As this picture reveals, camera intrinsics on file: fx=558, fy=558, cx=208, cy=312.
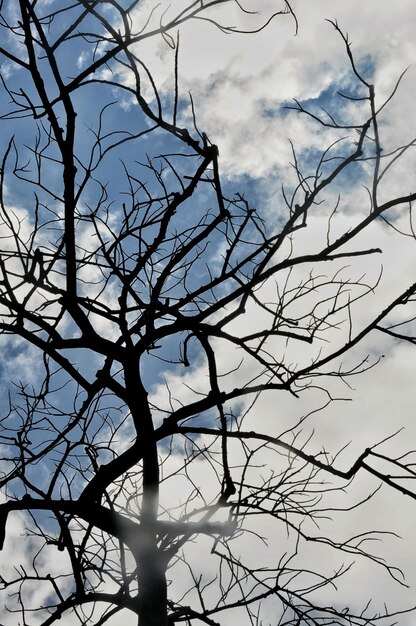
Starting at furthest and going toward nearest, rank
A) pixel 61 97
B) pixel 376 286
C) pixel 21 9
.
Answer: pixel 376 286, pixel 61 97, pixel 21 9

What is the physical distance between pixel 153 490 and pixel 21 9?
8.45 ft

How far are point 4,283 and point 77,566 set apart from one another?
1858mm

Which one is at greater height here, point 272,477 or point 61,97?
point 61,97

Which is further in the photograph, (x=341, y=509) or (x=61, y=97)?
(x=341, y=509)

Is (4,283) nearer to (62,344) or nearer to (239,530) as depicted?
(62,344)

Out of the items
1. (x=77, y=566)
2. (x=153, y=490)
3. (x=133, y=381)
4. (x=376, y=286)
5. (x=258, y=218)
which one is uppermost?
(x=258, y=218)

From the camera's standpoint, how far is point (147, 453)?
133 inches

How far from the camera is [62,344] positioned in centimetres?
347

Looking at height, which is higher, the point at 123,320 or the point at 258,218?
the point at 258,218

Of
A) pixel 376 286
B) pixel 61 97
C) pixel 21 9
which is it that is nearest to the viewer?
pixel 21 9

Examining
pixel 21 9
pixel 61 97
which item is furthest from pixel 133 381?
pixel 21 9

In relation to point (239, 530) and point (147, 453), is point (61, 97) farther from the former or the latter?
point (239, 530)

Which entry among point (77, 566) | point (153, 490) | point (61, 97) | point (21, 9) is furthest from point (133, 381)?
point (21, 9)

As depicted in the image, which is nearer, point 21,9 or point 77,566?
point 21,9
